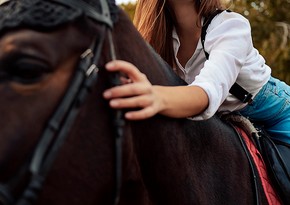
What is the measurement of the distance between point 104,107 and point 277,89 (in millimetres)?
1459

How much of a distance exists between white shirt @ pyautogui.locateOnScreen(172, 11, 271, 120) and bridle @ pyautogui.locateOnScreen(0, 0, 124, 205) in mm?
465

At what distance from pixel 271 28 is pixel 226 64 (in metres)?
14.8

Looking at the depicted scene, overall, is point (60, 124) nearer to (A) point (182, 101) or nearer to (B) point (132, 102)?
(B) point (132, 102)

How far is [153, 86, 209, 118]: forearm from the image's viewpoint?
1.92 metres

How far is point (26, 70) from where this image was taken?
61.1 inches

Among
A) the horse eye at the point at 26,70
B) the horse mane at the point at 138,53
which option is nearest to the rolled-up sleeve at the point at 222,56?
the horse mane at the point at 138,53

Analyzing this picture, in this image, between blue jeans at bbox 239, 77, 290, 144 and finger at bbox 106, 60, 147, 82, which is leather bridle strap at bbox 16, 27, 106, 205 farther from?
blue jeans at bbox 239, 77, 290, 144

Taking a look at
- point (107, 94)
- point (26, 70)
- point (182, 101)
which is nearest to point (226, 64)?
point (182, 101)

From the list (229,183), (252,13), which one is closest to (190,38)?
(229,183)

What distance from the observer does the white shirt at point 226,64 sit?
6.85 feet

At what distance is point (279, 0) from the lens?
16672 mm

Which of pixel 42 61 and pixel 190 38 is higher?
pixel 42 61

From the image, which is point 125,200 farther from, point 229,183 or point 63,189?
point 229,183

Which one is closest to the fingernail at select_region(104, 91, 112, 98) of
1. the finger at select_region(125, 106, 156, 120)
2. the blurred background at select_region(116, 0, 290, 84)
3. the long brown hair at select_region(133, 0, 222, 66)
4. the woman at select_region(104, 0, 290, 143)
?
the woman at select_region(104, 0, 290, 143)
